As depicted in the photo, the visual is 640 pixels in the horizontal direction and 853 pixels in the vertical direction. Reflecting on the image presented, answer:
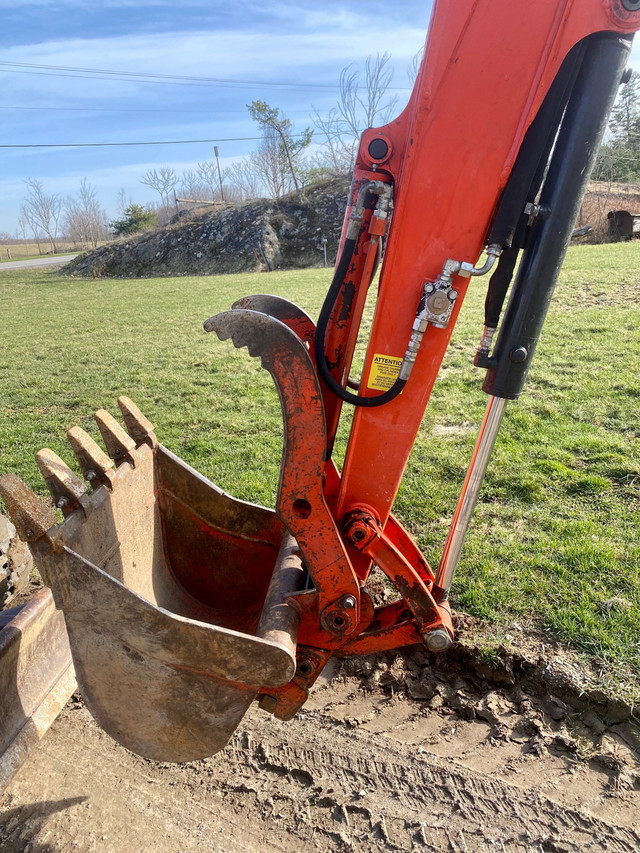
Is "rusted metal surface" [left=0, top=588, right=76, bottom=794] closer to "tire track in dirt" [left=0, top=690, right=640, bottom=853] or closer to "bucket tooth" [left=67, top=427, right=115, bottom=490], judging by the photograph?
"tire track in dirt" [left=0, top=690, right=640, bottom=853]

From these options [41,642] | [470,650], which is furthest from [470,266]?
[41,642]

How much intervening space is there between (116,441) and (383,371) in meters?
1.23

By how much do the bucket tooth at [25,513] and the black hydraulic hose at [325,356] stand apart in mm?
991

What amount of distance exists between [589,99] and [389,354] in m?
0.93

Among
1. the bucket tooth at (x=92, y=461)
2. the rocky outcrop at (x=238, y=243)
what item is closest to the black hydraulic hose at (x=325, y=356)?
the bucket tooth at (x=92, y=461)

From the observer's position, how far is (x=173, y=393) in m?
7.39

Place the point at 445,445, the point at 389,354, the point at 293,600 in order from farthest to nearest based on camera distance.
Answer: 1. the point at 445,445
2. the point at 293,600
3. the point at 389,354

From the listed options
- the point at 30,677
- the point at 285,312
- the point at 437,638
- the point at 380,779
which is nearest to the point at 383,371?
the point at 285,312

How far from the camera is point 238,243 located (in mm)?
30969

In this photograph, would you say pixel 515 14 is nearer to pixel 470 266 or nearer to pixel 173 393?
pixel 470 266

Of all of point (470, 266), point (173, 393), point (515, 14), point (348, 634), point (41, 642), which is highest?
point (515, 14)

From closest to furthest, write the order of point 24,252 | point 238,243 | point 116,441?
point 116,441
point 238,243
point 24,252

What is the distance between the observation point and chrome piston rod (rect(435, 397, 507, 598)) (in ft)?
7.03

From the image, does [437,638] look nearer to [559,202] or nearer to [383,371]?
[383,371]
